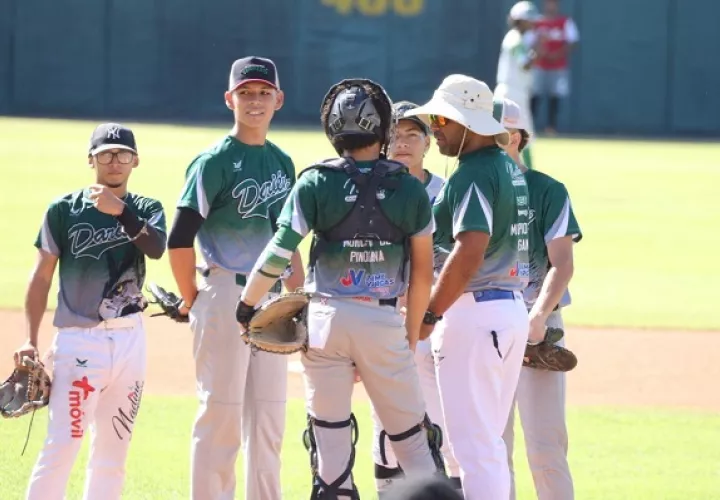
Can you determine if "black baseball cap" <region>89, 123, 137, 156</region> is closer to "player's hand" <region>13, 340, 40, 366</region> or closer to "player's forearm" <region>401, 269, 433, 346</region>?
"player's hand" <region>13, 340, 40, 366</region>

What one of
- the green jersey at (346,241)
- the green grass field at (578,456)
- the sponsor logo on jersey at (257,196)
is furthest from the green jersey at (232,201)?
the green grass field at (578,456)

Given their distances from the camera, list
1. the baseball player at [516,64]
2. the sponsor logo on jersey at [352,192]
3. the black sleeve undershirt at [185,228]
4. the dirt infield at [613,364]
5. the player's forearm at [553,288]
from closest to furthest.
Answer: the sponsor logo on jersey at [352,192], the black sleeve undershirt at [185,228], the player's forearm at [553,288], the dirt infield at [613,364], the baseball player at [516,64]

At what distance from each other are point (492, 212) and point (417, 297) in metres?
0.52

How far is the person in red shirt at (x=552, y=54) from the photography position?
2891 centimetres

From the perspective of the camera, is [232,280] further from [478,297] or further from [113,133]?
[478,297]

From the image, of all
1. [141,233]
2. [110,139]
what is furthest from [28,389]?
[110,139]

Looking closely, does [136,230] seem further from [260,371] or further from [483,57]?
[483,57]

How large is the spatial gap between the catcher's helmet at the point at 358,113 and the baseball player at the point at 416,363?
2.65ft

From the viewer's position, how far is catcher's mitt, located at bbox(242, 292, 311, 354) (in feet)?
18.1

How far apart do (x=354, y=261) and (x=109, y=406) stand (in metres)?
1.39

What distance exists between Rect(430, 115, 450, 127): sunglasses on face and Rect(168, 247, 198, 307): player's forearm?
1.23 m

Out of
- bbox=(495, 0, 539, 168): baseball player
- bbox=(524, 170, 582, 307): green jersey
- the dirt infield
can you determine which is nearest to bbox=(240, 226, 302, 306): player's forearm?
bbox=(524, 170, 582, 307): green jersey

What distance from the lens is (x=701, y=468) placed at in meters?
7.96

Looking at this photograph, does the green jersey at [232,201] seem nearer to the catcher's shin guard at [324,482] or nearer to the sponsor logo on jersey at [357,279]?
the sponsor logo on jersey at [357,279]
